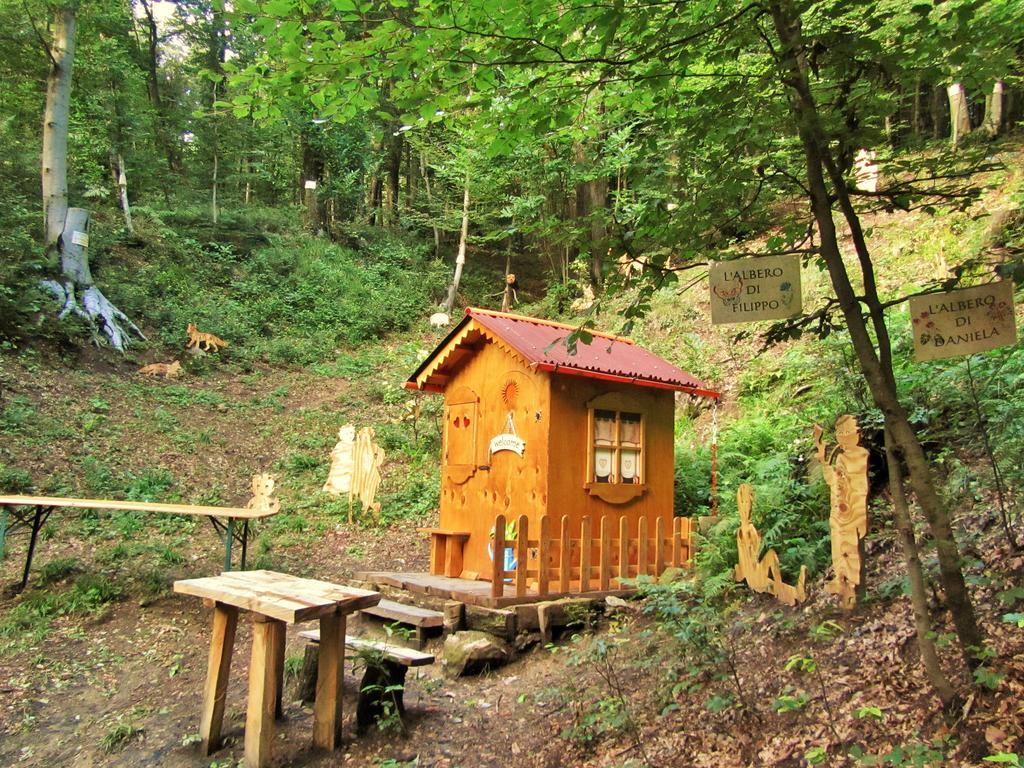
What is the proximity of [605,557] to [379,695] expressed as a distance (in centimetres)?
300

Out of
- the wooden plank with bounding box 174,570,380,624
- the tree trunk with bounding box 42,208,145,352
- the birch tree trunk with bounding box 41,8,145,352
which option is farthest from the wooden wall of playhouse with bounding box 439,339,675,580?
the birch tree trunk with bounding box 41,8,145,352

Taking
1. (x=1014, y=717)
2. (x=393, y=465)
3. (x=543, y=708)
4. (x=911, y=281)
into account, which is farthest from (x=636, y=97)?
(x=393, y=465)

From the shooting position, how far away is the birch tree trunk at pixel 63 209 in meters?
14.8

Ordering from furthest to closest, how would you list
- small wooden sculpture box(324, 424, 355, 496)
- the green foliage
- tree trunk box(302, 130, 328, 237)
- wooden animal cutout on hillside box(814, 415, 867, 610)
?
tree trunk box(302, 130, 328, 237) < the green foliage < small wooden sculpture box(324, 424, 355, 496) < wooden animal cutout on hillside box(814, 415, 867, 610)

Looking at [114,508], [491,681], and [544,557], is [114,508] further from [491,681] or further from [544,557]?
[544,557]

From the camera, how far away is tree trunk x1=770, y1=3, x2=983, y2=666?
266 cm

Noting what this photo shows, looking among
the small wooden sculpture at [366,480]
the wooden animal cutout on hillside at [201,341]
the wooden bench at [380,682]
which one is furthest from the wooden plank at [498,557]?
the wooden animal cutout on hillside at [201,341]

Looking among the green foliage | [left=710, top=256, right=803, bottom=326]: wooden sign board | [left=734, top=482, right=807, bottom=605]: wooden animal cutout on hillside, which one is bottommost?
[left=734, top=482, right=807, bottom=605]: wooden animal cutout on hillside

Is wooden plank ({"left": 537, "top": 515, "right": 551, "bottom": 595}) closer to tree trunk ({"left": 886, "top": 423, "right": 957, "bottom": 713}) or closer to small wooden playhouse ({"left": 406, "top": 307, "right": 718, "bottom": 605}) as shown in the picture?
small wooden playhouse ({"left": 406, "top": 307, "right": 718, "bottom": 605})

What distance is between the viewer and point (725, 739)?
10.6ft

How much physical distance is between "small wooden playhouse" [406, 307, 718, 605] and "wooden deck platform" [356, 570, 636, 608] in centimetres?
9

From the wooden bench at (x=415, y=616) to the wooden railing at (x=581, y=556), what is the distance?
0.61 m

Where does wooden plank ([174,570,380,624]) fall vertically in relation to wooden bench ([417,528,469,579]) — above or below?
above

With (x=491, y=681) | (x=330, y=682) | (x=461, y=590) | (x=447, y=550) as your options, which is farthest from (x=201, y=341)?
(x=330, y=682)
